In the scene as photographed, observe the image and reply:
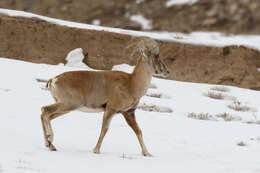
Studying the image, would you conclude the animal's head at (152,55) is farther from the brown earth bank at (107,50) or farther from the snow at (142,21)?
the snow at (142,21)

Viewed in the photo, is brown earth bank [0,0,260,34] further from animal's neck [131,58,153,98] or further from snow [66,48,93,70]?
animal's neck [131,58,153,98]

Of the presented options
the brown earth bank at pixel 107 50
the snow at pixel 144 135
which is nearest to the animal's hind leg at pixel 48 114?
the snow at pixel 144 135

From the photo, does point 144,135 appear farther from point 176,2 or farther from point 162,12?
point 176,2

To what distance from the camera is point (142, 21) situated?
28703 millimetres

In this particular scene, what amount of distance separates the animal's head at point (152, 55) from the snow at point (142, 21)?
19591 millimetres

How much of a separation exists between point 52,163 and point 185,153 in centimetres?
A: 236

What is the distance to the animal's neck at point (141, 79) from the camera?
7.59 m

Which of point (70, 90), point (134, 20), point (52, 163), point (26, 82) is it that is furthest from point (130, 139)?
point (134, 20)

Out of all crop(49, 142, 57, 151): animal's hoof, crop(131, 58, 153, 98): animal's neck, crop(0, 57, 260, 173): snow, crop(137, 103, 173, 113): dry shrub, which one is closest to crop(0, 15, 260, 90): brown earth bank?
crop(0, 57, 260, 173): snow

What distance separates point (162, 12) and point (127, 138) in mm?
21532

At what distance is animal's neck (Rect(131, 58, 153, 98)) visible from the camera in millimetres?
7585

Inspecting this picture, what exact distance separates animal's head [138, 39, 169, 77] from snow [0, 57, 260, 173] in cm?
126

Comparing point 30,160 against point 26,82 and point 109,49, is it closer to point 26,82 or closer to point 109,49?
point 26,82

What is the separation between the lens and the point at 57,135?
8094mm
